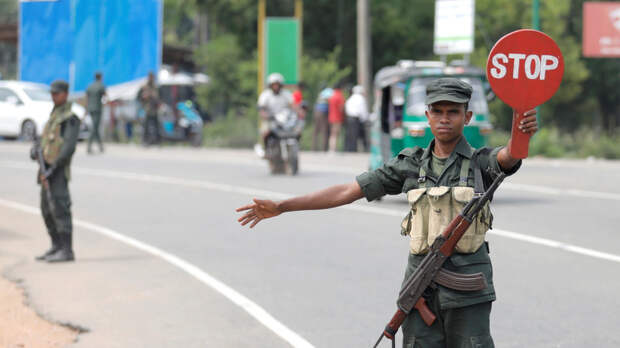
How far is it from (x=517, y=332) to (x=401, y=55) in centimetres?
3645

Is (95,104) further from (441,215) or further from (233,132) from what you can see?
(441,215)

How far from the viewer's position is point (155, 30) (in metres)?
20.2

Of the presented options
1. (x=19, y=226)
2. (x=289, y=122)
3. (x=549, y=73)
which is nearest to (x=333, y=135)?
(x=289, y=122)

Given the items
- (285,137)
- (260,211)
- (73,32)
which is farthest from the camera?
(285,137)

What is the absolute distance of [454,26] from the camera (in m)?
29.6

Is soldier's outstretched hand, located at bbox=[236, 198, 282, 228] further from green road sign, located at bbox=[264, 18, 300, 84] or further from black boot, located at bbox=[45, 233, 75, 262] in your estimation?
green road sign, located at bbox=[264, 18, 300, 84]

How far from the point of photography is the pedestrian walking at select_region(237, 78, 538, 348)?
446 centimetres

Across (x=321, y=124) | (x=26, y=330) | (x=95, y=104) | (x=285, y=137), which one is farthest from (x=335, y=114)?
(x=26, y=330)

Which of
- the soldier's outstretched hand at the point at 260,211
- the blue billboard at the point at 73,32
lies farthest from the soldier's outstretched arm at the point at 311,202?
the blue billboard at the point at 73,32

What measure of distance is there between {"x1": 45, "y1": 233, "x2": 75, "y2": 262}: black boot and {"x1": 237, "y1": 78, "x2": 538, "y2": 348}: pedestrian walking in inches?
264

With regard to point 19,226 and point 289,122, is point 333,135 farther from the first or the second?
point 19,226

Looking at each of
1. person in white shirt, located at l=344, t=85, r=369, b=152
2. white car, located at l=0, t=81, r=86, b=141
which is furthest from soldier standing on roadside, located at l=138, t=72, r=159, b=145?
white car, located at l=0, t=81, r=86, b=141

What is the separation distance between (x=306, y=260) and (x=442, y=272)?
6.03 m

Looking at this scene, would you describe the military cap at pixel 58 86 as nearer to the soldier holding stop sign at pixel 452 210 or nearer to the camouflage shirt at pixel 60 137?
the camouflage shirt at pixel 60 137
